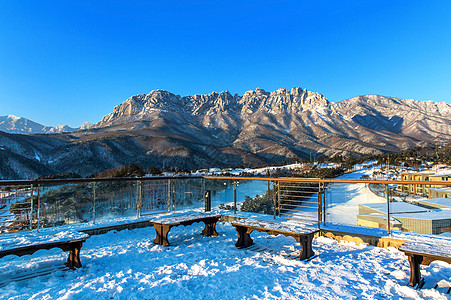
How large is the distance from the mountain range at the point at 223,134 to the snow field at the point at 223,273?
4223 centimetres

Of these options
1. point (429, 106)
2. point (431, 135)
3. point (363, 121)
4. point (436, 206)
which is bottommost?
point (436, 206)

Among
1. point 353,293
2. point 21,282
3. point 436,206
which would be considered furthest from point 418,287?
point 436,206

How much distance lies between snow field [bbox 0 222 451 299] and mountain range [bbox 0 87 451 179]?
139ft

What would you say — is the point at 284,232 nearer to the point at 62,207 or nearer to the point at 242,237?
the point at 242,237

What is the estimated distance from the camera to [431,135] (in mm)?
116375

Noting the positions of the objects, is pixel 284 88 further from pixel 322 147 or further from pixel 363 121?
pixel 322 147

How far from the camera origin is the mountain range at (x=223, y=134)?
178 feet

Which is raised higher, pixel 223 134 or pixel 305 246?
pixel 223 134

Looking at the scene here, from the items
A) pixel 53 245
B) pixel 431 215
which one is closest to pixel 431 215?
pixel 431 215

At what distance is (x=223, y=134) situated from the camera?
107812mm

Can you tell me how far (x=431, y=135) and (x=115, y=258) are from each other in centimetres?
14245

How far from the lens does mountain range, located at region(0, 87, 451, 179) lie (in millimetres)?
54219

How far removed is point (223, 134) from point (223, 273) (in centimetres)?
10435

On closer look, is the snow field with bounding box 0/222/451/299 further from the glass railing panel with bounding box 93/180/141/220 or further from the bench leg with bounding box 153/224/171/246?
the glass railing panel with bounding box 93/180/141/220
